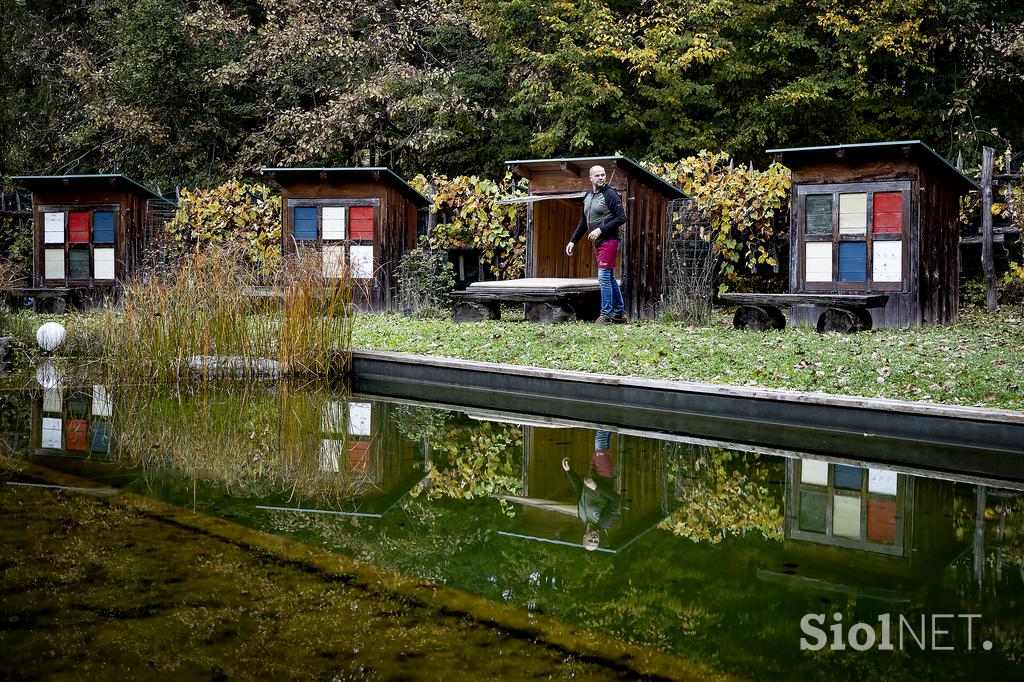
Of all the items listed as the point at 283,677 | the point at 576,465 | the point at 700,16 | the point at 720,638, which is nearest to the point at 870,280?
the point at 576,465

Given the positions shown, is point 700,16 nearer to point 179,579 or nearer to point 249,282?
point 249,282

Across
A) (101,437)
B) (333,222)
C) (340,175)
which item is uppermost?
(340,175)

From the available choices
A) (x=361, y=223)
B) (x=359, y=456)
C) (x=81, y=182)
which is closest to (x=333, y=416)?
(x=359, y=456)

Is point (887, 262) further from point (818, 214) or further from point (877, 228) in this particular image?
point (818, 214)

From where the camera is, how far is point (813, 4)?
55.9ft

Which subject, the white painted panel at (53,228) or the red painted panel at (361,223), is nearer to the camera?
the red painted panel at (361,223)

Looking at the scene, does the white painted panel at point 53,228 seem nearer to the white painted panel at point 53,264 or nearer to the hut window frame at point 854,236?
the white painted panel at point 53,264

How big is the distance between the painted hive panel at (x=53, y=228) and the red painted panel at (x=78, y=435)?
9.21 meters

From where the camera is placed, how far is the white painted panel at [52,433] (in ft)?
20.6

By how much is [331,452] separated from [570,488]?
1.65 metres

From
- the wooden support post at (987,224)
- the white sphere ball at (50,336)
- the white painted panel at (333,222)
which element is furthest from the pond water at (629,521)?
the wooden support post at (987,224)

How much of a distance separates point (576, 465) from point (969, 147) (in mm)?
12689

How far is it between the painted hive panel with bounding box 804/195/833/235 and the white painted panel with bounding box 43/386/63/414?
782 centimetres

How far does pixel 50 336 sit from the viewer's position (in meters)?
10.1
